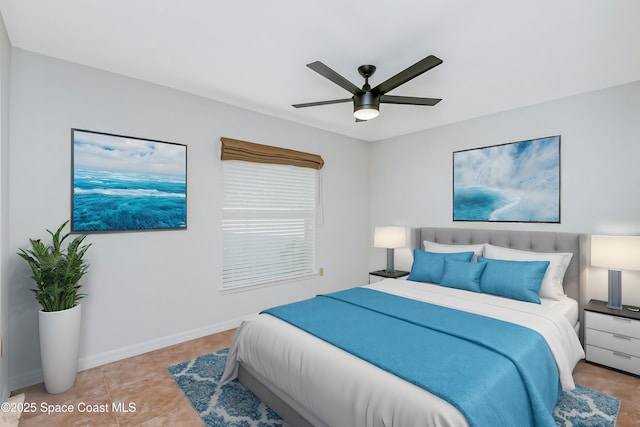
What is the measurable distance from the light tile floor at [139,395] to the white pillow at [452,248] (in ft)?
4.12

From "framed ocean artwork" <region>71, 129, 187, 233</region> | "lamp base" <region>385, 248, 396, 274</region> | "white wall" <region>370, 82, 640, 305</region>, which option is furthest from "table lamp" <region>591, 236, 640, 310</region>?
"framed ocean artwork" <region>71, 129, 187, 233</region>

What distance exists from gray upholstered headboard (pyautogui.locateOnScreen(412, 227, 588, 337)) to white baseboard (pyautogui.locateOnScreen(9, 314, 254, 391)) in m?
2.61

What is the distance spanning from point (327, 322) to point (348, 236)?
8.63 feet

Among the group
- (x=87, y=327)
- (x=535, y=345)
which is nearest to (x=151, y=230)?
(x=87, y=327)

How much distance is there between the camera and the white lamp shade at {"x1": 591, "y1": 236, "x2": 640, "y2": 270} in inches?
100

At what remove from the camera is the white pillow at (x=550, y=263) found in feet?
9.17

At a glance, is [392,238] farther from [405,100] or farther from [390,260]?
[405,100]

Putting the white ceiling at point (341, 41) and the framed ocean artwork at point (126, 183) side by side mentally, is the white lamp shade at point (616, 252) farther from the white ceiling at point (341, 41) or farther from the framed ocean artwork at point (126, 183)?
the framed ocean artwork at point (126, 183)

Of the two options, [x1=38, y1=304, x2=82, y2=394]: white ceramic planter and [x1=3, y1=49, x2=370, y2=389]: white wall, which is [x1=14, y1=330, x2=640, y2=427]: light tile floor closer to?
[x1=38, y1=304, x2=82, y2=394]: white ceramic planter

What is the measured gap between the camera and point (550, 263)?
113 inches

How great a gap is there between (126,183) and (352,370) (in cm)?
245

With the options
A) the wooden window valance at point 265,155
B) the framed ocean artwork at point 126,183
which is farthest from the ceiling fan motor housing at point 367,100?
the framed ocean artwork at point 126,183

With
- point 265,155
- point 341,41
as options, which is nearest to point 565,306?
point 341,41

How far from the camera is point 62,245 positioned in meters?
2.51
